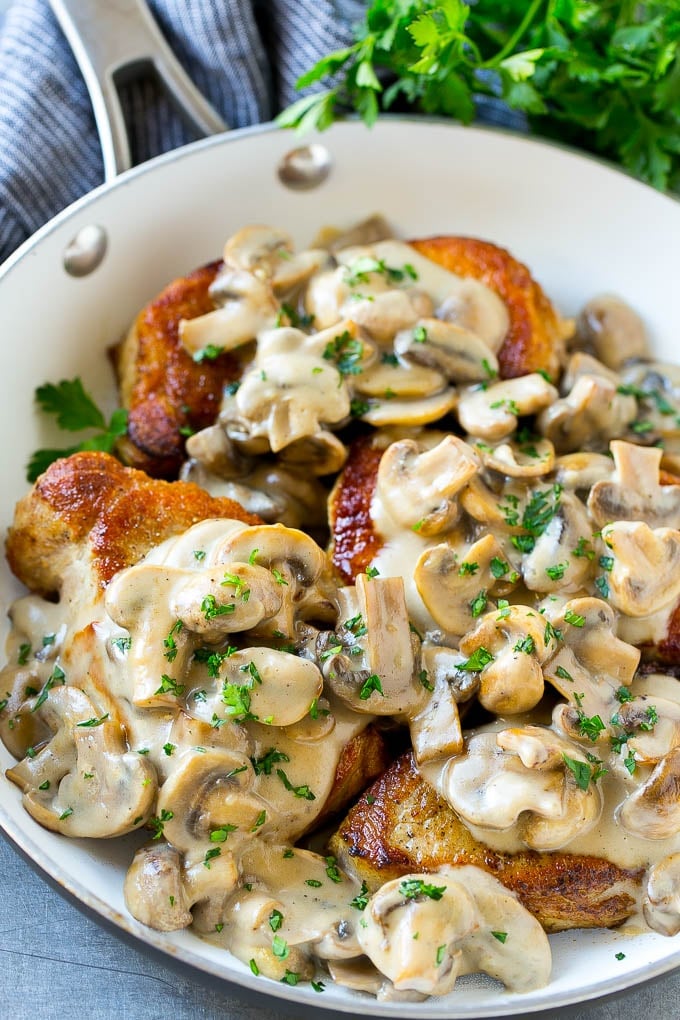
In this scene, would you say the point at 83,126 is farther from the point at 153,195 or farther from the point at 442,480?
the point at 442,480

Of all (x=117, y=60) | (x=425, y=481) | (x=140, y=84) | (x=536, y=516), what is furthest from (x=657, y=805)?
(x=140, y=84)

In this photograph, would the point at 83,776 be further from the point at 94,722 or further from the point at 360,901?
the point at 360,901

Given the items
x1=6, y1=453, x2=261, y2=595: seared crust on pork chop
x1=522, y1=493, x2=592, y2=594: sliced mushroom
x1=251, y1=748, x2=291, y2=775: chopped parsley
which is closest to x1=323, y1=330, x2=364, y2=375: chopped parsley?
x1=6, y1=453, x2=261, y2=595: seared crust on pork chop

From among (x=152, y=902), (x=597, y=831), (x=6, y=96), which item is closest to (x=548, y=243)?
(x=6, y=96)

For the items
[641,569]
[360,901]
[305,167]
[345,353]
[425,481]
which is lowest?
[360,901]

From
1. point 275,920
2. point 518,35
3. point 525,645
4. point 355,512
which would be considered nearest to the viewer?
point 275,920

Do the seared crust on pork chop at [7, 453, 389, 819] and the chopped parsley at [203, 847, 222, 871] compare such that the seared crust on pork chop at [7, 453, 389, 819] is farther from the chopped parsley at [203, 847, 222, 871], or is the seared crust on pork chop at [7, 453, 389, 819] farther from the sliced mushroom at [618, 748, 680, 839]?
the sliced mushroom at [618, 748, 680, 839]
